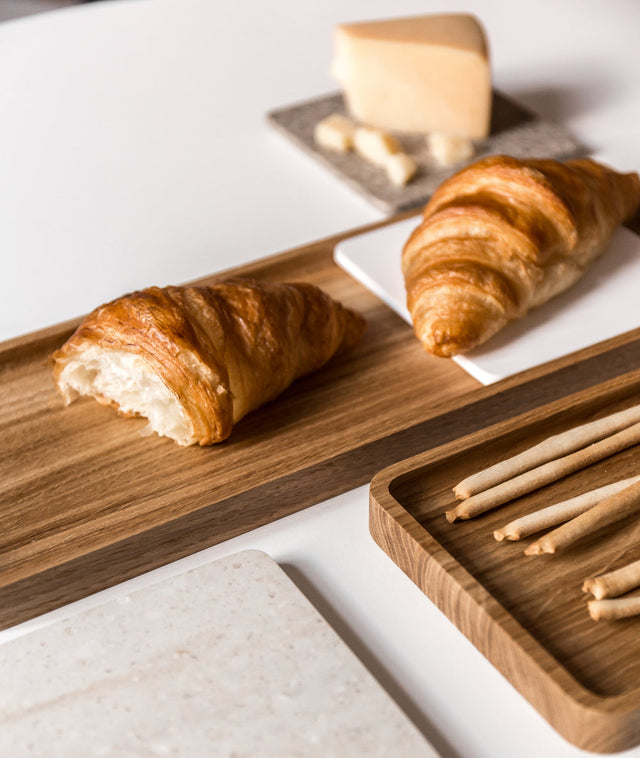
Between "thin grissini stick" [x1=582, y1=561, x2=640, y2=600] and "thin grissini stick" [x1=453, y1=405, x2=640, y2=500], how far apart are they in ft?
0.43

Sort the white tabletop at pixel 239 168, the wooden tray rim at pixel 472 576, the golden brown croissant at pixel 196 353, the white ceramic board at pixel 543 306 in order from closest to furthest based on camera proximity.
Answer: the wooden tray rim at pixel 472 576
the white tabletop at pixel 239 168
the golden brown croissant at pixel 196 353
the white ceramic board at pixel 543 306

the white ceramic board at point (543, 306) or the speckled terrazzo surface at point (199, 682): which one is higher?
the white ceramic board at point (543, 306)

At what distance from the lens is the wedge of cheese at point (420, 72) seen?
5.12 ft

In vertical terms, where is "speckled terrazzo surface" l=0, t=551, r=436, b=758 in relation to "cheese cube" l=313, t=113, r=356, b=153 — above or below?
below

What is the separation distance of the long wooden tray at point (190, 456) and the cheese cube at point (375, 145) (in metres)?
0.45

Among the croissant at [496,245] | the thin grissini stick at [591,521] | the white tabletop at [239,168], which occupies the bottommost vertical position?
the white tabletop at [239,168]

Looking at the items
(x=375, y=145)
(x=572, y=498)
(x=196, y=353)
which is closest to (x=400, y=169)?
(x=375, y=145)

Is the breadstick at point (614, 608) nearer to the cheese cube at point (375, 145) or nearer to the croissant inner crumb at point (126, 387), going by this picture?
the croissant inner crumb at point (126, 387)

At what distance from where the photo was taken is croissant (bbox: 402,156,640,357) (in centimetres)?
110

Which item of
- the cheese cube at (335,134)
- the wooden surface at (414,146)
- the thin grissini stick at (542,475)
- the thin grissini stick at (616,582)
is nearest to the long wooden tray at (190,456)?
the thin grissini stick at (542,475)

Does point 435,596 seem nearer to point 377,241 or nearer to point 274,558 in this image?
point 274,558

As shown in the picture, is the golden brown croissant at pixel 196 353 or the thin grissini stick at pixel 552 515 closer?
the thin grissini stick at pixel 552 515

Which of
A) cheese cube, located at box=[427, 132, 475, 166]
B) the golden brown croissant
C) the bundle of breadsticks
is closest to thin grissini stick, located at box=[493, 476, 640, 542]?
the bundle of breadsticks

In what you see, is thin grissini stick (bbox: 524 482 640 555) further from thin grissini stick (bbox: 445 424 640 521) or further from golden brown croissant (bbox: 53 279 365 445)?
golden brown croissant (bbox: 53 279 365 445)
